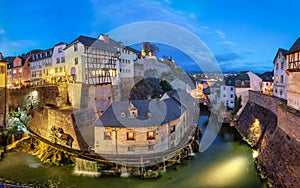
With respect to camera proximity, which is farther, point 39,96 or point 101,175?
point 39,96

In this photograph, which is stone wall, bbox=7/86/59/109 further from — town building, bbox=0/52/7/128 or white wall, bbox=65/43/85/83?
white wall, bbox=65/43/85/83

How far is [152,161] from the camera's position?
20.7 meters

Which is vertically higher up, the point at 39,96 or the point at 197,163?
the point at 39,96

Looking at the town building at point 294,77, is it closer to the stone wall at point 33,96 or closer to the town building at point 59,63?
the town building at point 59,63

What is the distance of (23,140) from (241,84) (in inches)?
1638

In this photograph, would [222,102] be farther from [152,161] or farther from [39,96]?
[39,96]

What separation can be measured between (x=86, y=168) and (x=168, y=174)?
810 cm

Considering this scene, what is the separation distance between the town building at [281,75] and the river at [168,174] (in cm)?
1422

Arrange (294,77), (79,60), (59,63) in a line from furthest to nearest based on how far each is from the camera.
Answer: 1. (59,63)
2. (79,60)
3. (294,77)

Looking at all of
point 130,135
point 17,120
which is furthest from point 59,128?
point 130,135

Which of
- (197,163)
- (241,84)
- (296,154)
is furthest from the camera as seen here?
(241,84)

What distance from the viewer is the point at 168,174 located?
20297 mm

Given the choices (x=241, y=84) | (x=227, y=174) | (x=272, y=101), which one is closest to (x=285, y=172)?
(x=227, y=174)

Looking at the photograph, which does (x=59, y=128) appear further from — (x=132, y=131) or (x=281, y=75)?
(x=281, y=75)
